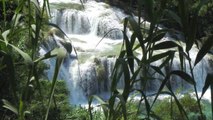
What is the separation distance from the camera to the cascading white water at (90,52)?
1309cm

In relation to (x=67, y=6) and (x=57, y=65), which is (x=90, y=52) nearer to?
(x=67, y=6)

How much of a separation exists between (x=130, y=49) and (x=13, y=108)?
16.2 inches

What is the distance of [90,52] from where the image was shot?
1438 cm

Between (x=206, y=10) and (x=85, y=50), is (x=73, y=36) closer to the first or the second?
(x=85, y=50)

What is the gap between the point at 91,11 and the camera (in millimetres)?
17812

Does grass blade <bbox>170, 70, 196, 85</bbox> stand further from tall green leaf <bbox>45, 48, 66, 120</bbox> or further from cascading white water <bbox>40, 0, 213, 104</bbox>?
cascading white water <bbox>40, 0, 213, 104</bbox>

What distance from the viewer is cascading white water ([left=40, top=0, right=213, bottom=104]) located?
13086 mm

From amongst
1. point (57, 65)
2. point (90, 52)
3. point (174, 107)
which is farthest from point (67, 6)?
point (57, 65)

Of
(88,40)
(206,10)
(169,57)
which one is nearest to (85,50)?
(88,40)

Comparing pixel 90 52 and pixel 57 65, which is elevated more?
pixel 57 65

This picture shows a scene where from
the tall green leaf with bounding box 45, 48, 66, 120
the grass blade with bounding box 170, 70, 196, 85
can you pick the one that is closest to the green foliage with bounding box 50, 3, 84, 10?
the grass blade with bounding box 170, 70, 196, 85

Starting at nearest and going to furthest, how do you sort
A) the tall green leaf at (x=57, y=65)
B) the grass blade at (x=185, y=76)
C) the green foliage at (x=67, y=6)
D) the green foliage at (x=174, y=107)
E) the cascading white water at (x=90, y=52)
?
the tall green leaf at (x=57, y=65), the grass blade at (x=185, y=76), the green foliage at (x=174, y=107), the cascading white water at (x=90, y=52), the green foliage at (x=67, y=6)

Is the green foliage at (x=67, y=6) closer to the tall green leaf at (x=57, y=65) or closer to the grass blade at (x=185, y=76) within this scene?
the grass blade at (x=185, y=76)

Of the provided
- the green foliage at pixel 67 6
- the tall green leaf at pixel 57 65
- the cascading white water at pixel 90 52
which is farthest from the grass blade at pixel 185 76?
the green foliage at pixel 67 6
